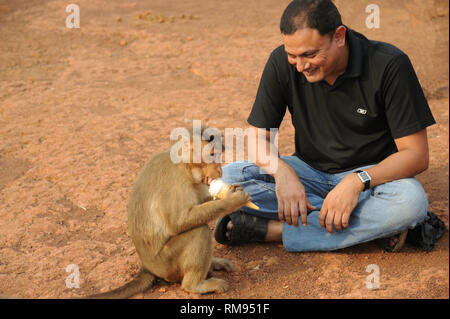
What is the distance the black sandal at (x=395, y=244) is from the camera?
13.7 ft

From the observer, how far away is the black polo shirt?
4004mm

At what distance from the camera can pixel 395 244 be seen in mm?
4207

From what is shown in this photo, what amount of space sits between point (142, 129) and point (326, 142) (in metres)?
3.07

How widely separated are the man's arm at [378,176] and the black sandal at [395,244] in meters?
0.47

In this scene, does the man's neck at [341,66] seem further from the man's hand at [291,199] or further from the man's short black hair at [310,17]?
the man's hand at [291,199]

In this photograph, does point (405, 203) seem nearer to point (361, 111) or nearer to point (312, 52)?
point (361, 111)

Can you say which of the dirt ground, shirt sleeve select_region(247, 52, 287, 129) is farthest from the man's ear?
the dirt ground

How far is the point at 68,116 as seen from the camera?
7.21 meters

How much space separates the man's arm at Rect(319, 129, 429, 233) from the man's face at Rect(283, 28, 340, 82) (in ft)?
2.61

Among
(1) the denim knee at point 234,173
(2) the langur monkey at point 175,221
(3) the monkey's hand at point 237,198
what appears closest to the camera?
(2) the langur monkey at point 175,221

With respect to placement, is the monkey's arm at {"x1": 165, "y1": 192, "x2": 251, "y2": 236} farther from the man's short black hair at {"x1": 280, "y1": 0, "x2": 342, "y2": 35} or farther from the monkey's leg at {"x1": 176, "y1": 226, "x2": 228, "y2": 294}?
the man's short black hair at {"x1": 280, "y1": 0, "x2": 342, "y2": 35}

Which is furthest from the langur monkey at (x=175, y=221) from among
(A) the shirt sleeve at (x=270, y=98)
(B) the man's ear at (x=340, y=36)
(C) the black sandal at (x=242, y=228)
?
(B) the man's ear at (x=340, y=36)

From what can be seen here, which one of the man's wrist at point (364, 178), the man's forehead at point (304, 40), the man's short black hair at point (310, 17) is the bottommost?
the man's wrist at point (364, 178)

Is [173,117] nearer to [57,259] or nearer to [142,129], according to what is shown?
[142,129]
